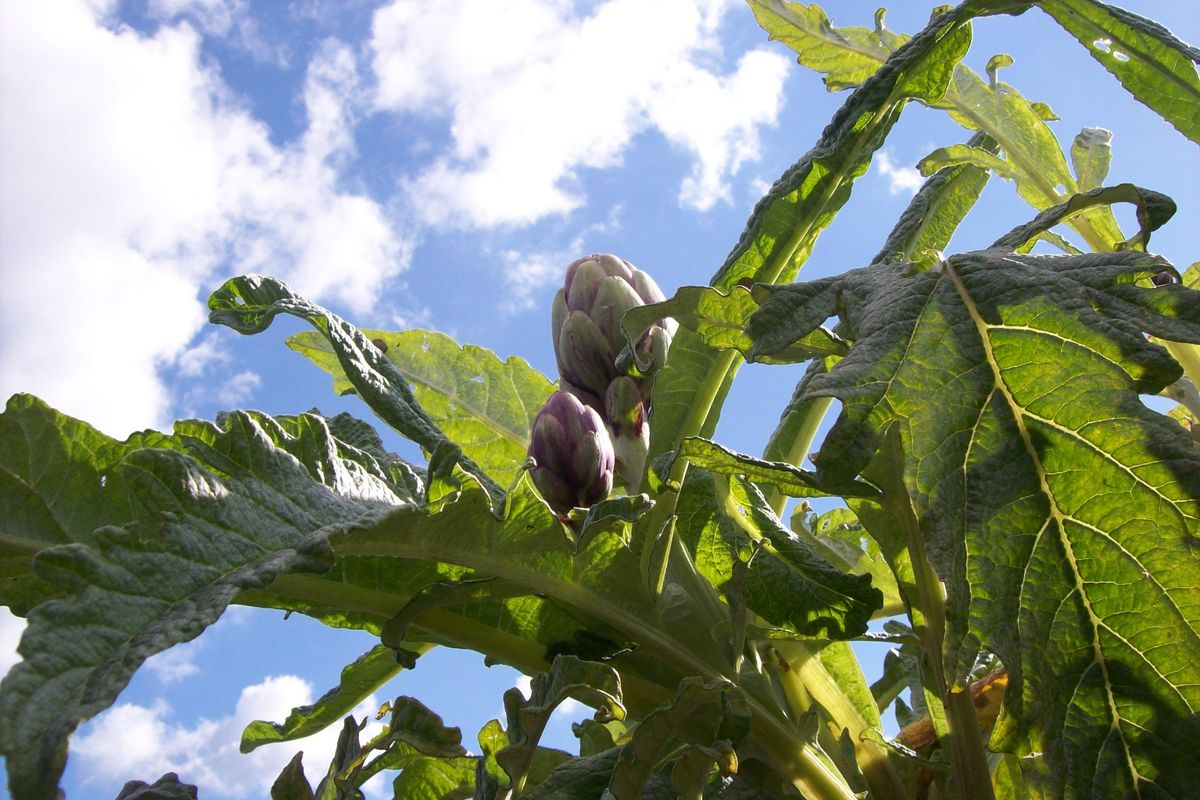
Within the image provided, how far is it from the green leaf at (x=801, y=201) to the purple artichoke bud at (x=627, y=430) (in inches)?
1.3

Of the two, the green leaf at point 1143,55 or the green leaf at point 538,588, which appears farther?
the green leaf at point 1143,55

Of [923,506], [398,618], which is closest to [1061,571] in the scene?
[923,506]

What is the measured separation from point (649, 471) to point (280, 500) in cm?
31

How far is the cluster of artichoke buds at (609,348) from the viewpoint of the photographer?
1.06m

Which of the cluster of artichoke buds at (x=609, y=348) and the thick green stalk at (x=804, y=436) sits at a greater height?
the cluster of artichoke buds at (x=609, y=348)

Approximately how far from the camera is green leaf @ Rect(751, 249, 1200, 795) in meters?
0.62

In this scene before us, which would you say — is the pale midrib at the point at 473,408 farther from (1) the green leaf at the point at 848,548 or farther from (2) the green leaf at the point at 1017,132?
(2) the green leaf at the point at 1017,132

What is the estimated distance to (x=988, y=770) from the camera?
781mm

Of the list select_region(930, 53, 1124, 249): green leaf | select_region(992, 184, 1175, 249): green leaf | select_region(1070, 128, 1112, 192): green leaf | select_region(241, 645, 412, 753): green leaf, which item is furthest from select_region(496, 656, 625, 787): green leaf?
select_region(1070, 128, 1112, 192): green leaf

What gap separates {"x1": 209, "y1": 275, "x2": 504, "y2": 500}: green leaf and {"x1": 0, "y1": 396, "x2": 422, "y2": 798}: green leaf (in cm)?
18

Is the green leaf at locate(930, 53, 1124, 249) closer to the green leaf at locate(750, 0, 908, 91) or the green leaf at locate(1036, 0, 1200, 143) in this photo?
the green leaf at locate(750, 0, 908, 91)

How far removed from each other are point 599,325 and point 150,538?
55 centimetres

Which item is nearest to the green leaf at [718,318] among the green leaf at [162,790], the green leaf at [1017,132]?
the green leaf at [162,790]

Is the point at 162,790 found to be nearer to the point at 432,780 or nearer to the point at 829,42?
the point at 432,780
